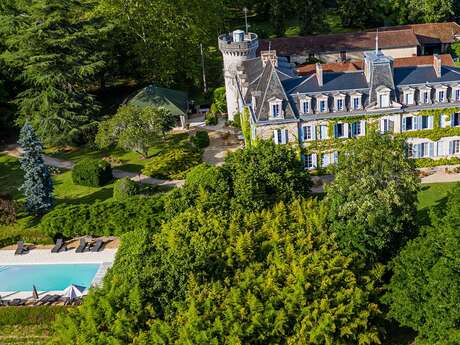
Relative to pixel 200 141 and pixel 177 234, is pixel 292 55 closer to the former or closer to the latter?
pixel 200 141

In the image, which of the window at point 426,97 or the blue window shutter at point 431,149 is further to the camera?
the blue window shutter at point 431,149

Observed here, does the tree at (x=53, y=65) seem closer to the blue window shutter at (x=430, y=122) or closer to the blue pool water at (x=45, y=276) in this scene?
the blue pool water at (x=45, y=276)

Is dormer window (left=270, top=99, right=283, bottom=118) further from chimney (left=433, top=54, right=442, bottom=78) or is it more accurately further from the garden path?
chimney (left=433, top=54, right=442, bottom=78)

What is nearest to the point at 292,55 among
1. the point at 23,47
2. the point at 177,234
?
the point at 23,47

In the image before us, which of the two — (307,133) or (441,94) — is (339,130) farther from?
(441,94)

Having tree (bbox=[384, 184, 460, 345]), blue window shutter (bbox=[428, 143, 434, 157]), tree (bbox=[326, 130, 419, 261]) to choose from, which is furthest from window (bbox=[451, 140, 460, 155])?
tree (bbox=[384, 184, 460, 345])

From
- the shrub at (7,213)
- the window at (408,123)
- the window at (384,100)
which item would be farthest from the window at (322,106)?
the shrub at (7,213)
